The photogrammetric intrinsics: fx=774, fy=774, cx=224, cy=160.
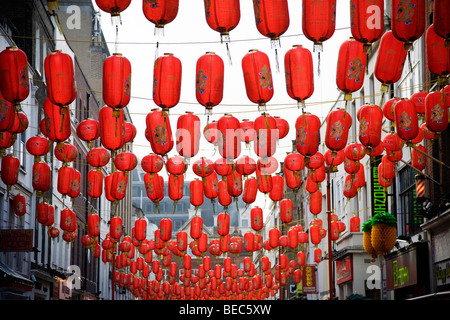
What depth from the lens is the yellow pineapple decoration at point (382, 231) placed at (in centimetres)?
2052

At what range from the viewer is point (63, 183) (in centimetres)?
2289

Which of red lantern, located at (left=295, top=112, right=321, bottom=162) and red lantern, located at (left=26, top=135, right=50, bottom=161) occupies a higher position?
red lantern, located at (left=26, top=135, right=50, bottom=161)

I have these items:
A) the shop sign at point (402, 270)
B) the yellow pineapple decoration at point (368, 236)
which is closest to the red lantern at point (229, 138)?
the yellow pineapple decoration at point (368, 236)

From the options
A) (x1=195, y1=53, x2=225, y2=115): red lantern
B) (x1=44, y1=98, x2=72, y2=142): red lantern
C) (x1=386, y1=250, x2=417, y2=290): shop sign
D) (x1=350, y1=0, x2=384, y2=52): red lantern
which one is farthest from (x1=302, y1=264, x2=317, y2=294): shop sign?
(x1=350, y1=0, x2=384, y2=52): red lantern

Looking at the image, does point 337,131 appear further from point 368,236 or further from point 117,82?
point 117,82

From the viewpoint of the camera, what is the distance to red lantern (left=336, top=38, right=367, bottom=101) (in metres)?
15.2

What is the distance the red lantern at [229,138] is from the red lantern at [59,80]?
4.61m

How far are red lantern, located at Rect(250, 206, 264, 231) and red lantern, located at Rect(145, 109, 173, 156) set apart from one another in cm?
1291

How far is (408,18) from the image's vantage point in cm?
1247

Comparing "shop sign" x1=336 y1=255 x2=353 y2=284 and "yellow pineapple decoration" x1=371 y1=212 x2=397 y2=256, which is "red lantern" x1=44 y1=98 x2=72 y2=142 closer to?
"yellow pineapple decoration" x1=371 y1=212 x2=397 y2=256

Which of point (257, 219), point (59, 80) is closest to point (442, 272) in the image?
point (257, 219)

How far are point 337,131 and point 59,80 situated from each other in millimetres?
6272

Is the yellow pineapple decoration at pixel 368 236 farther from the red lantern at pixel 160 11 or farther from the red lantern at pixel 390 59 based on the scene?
the red lantern at pixel 160 11

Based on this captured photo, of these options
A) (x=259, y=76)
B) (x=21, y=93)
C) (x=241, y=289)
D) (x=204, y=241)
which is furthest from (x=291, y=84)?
(x=241, y=289)
